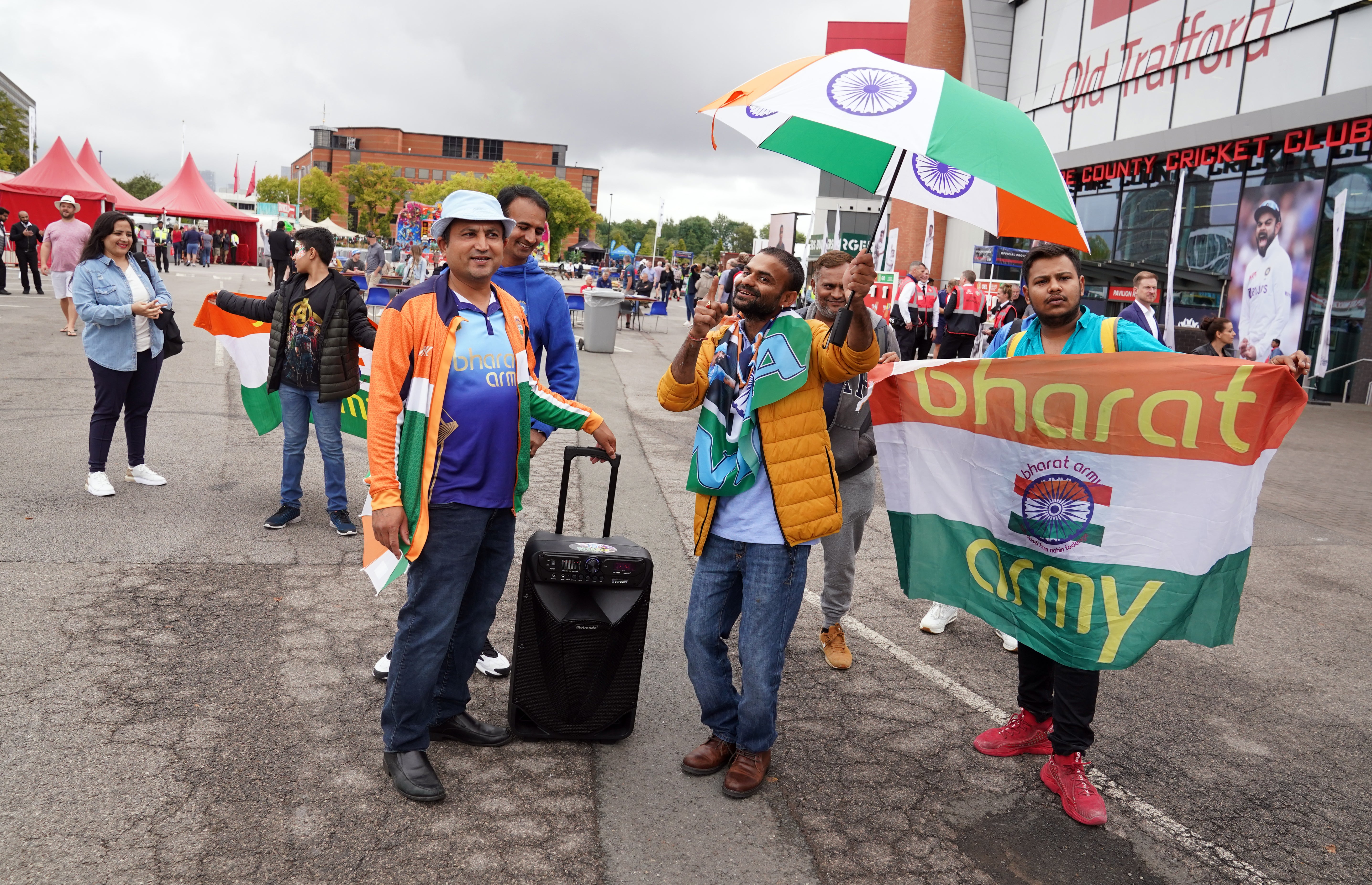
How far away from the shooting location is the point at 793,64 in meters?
3.68

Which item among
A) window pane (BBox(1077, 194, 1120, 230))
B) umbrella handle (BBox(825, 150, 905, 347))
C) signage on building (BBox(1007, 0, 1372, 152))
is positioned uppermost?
signage on building (BBox(1007, 0, 1372, 152))

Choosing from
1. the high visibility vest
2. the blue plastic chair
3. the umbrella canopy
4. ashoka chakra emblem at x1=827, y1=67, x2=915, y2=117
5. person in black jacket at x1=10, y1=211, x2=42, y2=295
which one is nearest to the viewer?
the umbrella canopy

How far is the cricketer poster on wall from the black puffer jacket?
56.1 ft

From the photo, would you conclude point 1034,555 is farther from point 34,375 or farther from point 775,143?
point 34,375

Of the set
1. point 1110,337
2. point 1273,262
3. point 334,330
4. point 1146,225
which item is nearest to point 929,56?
point 1146,225

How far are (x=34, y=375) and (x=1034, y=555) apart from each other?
1145 centimetres

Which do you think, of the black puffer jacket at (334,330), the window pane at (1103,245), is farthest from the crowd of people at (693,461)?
the window pane at (1103,245)

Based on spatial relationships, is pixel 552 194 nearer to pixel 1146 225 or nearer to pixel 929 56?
pixel 929 56

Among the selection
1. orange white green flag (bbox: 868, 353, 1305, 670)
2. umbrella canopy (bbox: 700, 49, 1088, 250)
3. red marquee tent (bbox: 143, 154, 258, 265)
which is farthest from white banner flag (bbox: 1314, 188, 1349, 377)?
red marquee tent (bbox: 143, 154, 258, 265)

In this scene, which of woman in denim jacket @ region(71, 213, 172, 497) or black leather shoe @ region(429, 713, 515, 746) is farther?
woman in denim jacket @ region(71, 213, 172, 497)

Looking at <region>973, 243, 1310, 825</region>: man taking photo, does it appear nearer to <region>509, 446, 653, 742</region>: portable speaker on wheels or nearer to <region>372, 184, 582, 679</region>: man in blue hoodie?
<region>509, 446, 653, 742</region>: portable speaker on wheels

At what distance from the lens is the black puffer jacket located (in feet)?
19.1

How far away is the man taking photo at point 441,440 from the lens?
3121 mm

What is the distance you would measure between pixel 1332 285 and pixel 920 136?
18516 millimetres
